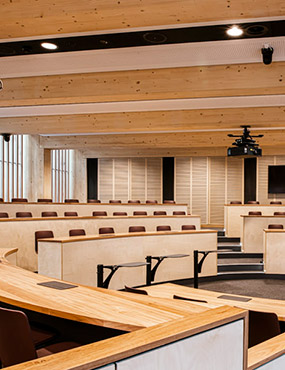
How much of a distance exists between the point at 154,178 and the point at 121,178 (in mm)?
1321

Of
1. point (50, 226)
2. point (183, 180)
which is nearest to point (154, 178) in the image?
point (183, 180)

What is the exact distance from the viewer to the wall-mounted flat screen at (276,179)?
15531 mm

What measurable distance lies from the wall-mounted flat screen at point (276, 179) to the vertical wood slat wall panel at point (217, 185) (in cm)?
171

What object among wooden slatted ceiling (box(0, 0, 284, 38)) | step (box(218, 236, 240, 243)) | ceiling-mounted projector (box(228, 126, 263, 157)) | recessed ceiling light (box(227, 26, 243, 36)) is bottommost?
step (box(218, 236, 240, 243))

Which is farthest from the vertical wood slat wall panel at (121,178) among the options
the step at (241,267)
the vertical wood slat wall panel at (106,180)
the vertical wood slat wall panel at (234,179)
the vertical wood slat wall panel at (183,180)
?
the step at (241,267)

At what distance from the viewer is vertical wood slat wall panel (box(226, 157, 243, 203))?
1598 cm

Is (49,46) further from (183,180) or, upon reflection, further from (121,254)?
(183,180)

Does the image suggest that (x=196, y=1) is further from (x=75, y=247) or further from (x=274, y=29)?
(x=75, y=247)

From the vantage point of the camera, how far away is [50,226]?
334 inches

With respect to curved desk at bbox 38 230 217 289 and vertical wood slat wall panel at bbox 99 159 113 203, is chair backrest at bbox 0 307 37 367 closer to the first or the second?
curved desk at bbox 38 230 217 289

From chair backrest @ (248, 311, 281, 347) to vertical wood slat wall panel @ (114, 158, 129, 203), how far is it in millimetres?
13700

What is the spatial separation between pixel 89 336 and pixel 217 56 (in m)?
4.11

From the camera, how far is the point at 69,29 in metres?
4.50

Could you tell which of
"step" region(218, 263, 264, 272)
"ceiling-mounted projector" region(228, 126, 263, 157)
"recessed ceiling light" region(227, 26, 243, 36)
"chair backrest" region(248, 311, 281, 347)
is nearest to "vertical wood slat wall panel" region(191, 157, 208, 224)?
"ceiling-mounted projector" region(228, 126, 263, 157)
